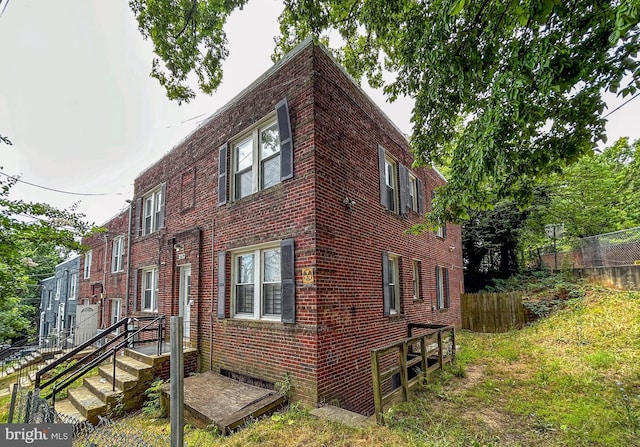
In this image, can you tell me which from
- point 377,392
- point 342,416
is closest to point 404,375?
point 377,392

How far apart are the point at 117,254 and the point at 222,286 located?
31.1ft

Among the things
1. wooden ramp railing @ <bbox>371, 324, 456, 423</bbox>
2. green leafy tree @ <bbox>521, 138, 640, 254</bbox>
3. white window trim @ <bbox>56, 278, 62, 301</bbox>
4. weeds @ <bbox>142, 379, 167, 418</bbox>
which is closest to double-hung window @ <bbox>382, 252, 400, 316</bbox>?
wooden ramp railing @ <bbox>371, 324, 456, 423</bbox>

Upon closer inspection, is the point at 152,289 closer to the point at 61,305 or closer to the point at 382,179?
the point at 382,179

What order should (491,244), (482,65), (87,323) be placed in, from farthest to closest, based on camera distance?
(491,244) → (87,323) → (482,65)

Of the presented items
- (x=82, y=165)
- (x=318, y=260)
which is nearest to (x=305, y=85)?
(x=318, y=260)

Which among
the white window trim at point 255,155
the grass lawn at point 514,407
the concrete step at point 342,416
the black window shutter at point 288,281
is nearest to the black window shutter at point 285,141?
the white window trim at point 255,155

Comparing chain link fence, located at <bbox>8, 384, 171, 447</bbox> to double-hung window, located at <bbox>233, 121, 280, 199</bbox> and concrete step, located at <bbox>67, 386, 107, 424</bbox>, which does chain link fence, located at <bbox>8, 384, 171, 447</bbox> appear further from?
double-hung window, located at <bbox>233, 121, 280, 199</bbox>

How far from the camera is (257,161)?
7.08 metres

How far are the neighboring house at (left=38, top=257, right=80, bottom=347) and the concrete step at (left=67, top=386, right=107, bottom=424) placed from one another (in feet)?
43.5

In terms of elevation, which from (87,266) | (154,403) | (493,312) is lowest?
(154,403)

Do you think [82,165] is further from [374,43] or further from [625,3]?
[625,3]

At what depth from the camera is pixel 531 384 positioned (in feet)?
21.1

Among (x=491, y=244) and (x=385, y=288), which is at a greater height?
(x=491, y=244)

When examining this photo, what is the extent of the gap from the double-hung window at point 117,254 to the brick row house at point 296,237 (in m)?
4.27
